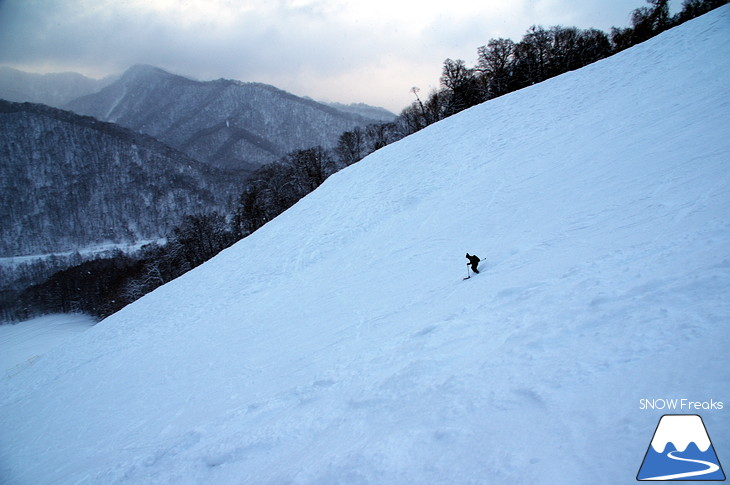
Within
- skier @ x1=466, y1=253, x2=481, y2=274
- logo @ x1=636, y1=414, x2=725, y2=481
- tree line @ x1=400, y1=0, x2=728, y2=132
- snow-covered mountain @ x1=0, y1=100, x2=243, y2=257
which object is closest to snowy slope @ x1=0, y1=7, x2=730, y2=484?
logo @ x1=636, y1=414, x2=725, y2=481

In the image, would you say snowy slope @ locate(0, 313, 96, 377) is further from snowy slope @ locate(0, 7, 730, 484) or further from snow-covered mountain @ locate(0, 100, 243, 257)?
snow-covered mountain @ locate(0, 100, 243, 257)

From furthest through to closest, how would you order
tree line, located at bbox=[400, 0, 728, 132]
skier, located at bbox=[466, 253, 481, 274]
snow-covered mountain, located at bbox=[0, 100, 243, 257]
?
1. snow-covered mountain, located at bbox=[0, 100, 243, 257]
2. tree line, located at bbox=[400, 0, 728, 132]
3. skier, located at bbox=[466, 253, 481, 274]

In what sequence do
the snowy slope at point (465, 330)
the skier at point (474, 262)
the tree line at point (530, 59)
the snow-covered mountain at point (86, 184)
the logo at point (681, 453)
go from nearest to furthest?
the logo at point (681, 453) < the snowy slope at point (465, 330) < the skier at point (474, 262) < the tree line at point (530, 59) < the snow-covered mountain at point (86, 184)

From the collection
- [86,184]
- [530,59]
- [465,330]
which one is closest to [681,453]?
[465,330]

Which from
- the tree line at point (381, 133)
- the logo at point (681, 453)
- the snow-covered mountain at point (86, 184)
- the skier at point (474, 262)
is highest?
the snow-covered mountain at point (86, 184)

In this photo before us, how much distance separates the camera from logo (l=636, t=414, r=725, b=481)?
89.9 inches

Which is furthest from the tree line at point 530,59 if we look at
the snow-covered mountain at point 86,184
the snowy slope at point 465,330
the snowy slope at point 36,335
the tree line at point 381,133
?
the snow-covered mountain at point 86,184

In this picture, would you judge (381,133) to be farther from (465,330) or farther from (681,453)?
(681,453)

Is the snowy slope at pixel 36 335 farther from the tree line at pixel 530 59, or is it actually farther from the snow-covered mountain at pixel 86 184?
the snow-covered mountain at pixel 86 184

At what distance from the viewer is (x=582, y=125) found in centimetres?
1408

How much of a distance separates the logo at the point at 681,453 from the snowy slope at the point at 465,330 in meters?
0.07

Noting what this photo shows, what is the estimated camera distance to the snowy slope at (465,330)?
3.26m

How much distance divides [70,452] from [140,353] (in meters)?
5.15

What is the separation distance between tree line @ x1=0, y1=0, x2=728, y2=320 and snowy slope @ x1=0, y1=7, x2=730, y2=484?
19899 mm
